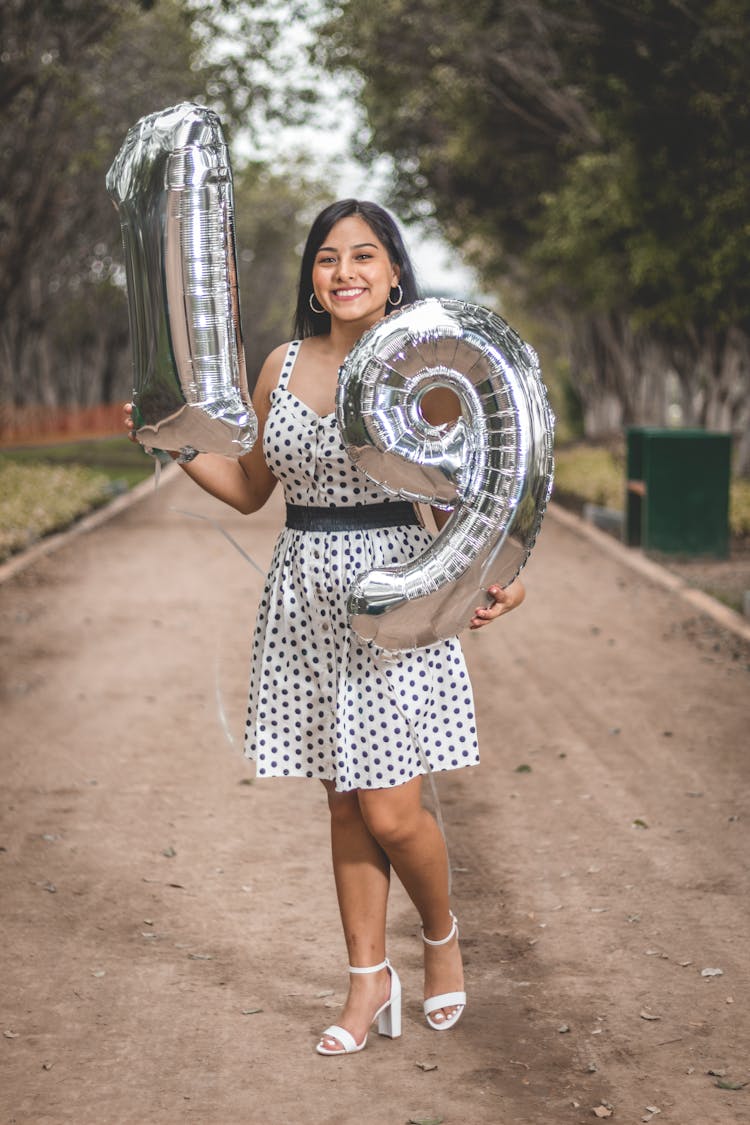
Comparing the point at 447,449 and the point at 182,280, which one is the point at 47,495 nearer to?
the point at 182,280

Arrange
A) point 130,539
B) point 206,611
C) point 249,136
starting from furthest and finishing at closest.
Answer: point 249,136 → point 130,539 → point 206,611

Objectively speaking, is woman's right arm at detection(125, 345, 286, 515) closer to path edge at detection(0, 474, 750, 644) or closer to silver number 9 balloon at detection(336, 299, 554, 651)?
silver number 9 balloon at detection(336, 299, 554, 651)

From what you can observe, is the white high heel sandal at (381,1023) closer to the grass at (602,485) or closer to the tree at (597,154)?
the tree at (597,154)

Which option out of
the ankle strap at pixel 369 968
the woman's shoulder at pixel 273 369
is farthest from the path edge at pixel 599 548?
the ankle strap at pixel 369 968

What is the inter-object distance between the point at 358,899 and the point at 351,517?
0.93 m

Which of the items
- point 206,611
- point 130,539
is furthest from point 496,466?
point 130,539

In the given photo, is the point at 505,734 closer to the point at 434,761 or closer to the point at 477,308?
the point at 434,761

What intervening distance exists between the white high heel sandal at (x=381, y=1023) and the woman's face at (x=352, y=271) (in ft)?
5.21

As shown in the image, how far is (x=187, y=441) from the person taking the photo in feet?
11.0

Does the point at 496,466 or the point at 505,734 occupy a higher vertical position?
the point at 496,466

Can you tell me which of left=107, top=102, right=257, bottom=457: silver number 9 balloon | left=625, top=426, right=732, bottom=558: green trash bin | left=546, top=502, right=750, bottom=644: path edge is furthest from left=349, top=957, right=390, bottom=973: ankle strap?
left=625, top=426, right=732, bottom=558: green trash bin

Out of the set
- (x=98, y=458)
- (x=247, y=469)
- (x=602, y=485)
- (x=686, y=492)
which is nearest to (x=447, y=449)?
(x=247, y=469)

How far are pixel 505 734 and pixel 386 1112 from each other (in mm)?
3718

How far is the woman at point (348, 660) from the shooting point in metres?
3.46
